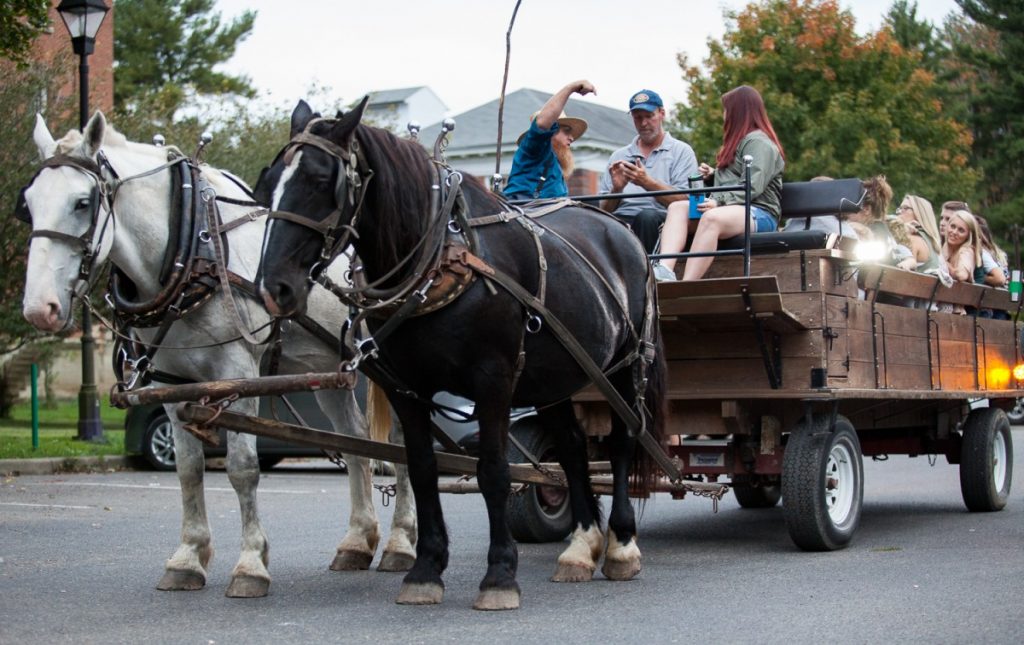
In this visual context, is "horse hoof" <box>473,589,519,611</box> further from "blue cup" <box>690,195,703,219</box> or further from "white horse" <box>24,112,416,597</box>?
"blue cup" <box>690,195,703,219</box>

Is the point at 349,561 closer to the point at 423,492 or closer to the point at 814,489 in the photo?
the point at 423,492

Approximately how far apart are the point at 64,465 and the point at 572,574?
10.2m

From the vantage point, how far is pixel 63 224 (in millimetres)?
6707

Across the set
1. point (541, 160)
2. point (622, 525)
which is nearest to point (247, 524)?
point (622, 525)

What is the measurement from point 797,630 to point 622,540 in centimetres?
184

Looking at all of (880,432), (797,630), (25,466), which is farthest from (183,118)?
(797,630)

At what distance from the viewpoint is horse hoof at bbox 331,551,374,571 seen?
805cm

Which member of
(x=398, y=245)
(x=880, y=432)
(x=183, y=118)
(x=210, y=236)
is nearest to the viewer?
(x=398, y=245)

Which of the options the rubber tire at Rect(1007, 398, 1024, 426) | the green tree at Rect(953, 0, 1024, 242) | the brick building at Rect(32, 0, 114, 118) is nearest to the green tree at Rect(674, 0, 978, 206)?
the rubber tire at Rect(1007, 398, 1024, 426)

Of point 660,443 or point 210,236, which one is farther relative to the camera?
point 660,443

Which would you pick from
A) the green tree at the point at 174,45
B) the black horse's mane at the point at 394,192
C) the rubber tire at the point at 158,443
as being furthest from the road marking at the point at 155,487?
the green tree at the point at 174,45

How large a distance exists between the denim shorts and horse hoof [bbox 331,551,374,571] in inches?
133

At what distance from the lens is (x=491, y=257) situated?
6.73 m

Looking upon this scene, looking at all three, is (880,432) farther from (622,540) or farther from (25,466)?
(25,466)
